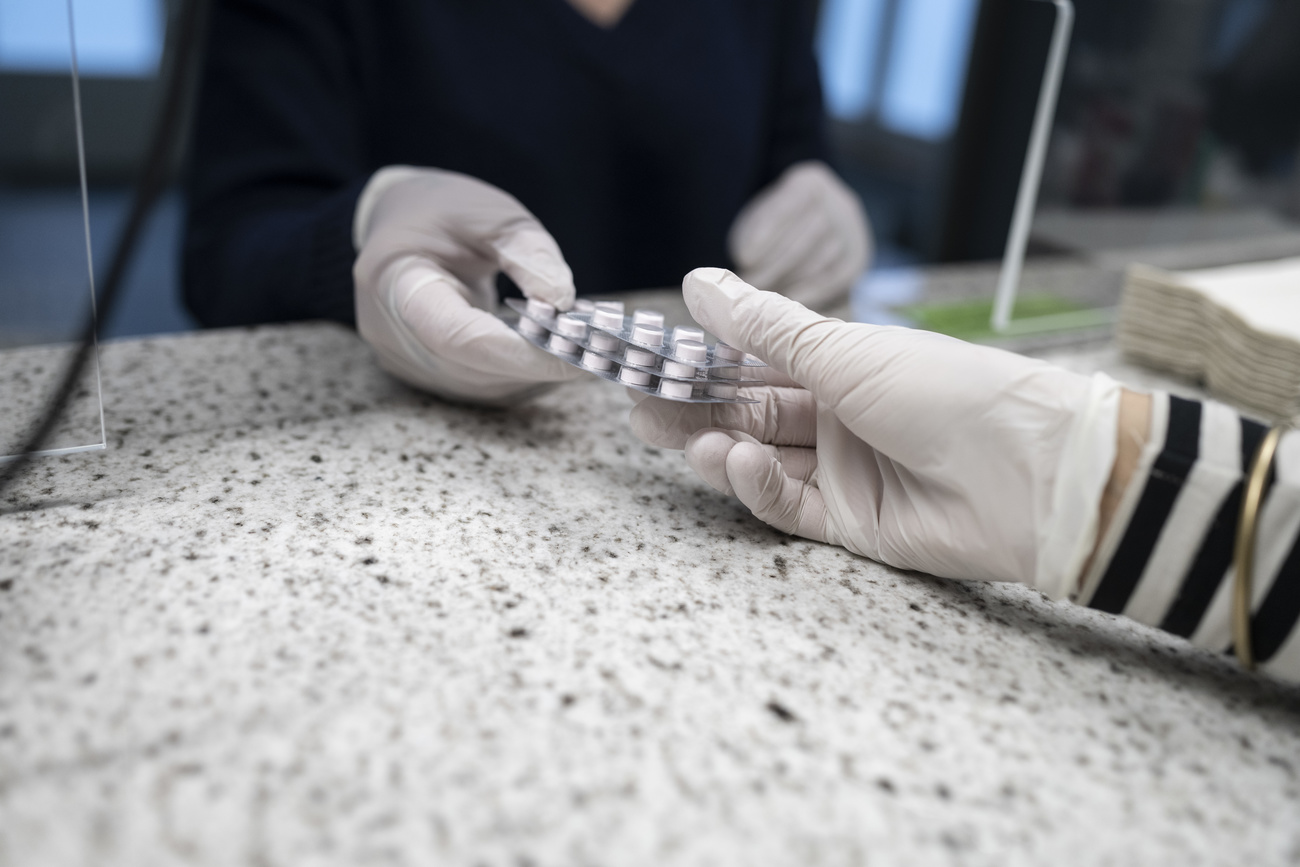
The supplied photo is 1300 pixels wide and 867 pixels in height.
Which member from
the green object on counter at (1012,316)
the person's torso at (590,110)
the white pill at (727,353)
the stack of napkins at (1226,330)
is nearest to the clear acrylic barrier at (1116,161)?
the green object on counter at (1012,316)

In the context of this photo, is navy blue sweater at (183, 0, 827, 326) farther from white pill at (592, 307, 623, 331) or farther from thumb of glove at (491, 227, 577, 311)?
white pill at (592, 307, 623, 331)

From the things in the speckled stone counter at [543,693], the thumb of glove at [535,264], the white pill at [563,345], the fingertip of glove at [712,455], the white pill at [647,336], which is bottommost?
the speckled stone counter at [543,693]

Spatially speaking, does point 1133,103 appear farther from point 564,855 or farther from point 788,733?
point 564,855

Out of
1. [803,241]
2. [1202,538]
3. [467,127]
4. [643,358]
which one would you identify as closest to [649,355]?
[643,358]

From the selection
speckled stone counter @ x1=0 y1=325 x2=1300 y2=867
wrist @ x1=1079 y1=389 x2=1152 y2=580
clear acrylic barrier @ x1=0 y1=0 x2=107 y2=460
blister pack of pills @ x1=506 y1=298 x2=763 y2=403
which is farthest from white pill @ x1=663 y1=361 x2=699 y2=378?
clear acrylic barrier @ x1=0 y1=0 x2=107 y2=460

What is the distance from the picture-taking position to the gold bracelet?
0.47 metres

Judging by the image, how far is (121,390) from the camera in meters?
0.79

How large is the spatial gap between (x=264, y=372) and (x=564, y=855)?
2.11 feet

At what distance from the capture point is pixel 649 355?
0.63 meters

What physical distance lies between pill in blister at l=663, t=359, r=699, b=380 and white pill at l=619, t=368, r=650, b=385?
0.06ft

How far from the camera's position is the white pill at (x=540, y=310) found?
2.30ft

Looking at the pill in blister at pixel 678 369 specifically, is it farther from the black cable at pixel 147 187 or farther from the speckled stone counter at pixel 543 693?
the black cable at pixel 147 187

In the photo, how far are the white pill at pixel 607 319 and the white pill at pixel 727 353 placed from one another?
77 millimetres

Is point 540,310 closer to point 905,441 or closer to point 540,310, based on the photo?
point 540,310
